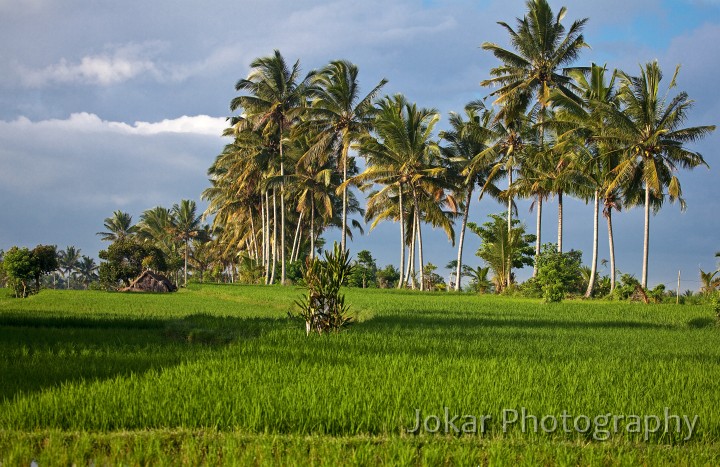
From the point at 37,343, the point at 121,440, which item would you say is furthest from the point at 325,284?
the point at 121,440

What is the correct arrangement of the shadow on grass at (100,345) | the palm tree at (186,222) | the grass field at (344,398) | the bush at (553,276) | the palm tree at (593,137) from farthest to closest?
1. the palm tree at (186,222)
2. the palm tree at (593,137)
3. the bush at (553,276)
4. the shadow on grass at (100,345)
5. the grass field at (344,398)

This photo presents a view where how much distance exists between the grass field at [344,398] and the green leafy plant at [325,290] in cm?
82

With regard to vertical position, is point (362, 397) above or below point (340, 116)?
below

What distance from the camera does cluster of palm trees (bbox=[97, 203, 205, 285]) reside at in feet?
183

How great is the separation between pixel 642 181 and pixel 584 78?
5.38m

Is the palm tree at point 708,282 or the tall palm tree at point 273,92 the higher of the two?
the tall palm tree at point 273,92

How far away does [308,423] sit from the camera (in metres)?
5.43

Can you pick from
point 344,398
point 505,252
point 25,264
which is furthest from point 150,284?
point 344,398

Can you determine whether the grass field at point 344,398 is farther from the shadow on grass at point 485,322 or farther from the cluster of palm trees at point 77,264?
the cluster of palm trees at point 77,264

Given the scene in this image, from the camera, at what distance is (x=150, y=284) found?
36.1m

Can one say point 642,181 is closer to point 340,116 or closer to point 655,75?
point 655,75

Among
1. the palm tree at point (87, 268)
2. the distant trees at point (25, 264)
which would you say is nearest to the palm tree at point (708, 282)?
the distant trees at point (25, 264)

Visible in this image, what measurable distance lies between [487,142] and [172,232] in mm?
31972

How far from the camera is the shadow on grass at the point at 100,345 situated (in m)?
7.45
